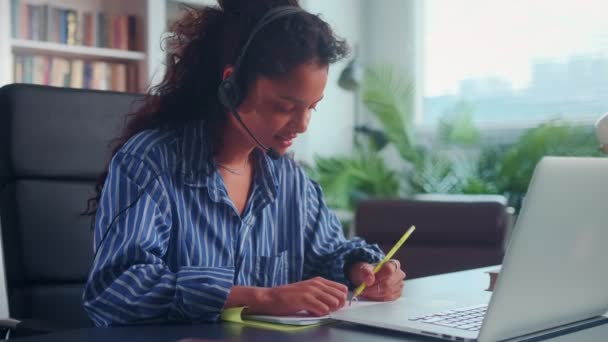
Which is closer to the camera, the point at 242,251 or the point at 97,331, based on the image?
the point at 97,331

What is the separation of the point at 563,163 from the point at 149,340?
51 centimetres

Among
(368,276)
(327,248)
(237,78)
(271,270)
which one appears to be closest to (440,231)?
(327,248)

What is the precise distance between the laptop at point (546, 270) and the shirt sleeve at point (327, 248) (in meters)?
0.31

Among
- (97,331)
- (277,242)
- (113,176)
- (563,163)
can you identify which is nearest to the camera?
(563,163)

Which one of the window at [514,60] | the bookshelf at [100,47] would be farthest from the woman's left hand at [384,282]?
the window at [514,60]

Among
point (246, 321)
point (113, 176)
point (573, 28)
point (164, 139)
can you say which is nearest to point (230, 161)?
point (164, 139)

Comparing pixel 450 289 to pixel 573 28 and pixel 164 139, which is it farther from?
pixel 573 28

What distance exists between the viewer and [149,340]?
93cm

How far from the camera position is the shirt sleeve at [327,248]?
139 cm

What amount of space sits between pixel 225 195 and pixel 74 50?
8.22ft

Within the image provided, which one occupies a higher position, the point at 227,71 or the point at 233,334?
the point at 227,71

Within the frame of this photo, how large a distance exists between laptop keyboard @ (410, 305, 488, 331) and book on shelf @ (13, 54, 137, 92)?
2.71 metres

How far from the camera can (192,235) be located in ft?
4.07

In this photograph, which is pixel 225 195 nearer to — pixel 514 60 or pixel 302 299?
pixel 302 299
